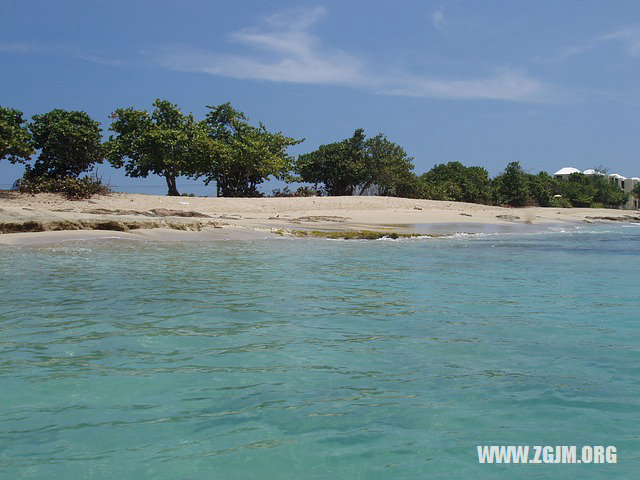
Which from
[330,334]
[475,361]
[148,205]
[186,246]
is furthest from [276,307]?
[148,205]

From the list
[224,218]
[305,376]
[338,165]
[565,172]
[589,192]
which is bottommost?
[305,376]

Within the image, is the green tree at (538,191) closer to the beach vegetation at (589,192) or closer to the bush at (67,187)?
the beach vegetation at (589,192)

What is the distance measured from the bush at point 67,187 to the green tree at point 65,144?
1.44m

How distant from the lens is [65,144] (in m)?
28.6

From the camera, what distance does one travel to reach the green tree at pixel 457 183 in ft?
147

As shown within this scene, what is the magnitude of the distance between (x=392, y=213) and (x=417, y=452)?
23.6m

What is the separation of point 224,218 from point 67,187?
10851 mm

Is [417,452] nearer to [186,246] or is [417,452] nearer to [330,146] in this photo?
[186,246]

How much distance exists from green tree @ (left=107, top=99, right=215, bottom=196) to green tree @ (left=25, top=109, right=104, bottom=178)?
1625 mm

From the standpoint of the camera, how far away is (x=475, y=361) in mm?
4266

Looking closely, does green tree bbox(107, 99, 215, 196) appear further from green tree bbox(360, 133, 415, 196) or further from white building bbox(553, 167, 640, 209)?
white building bbox(553, 167, 640, 209)

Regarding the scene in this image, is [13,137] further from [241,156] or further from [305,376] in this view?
[305,376]

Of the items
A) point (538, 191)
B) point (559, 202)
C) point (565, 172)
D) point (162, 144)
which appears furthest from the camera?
point (565, 172)

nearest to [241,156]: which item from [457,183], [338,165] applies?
[338,165]
